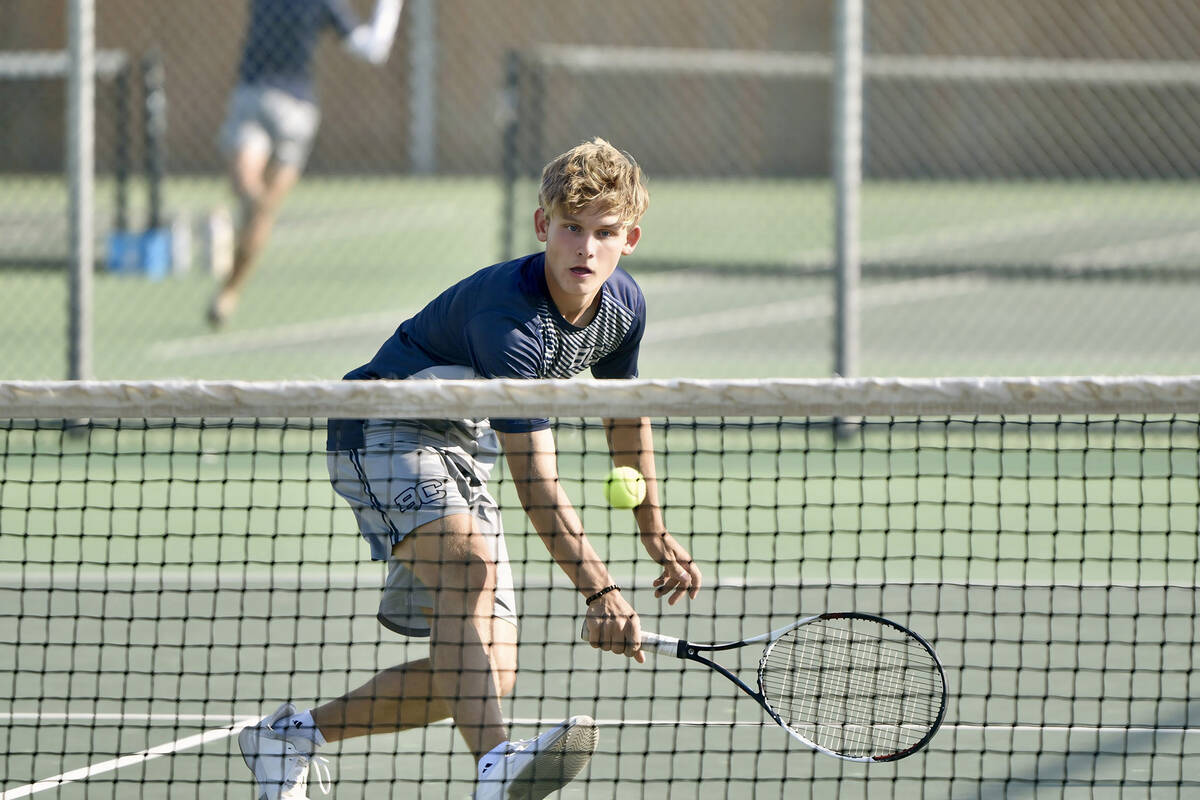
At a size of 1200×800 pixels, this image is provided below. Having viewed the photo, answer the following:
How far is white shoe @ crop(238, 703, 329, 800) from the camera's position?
303 cm

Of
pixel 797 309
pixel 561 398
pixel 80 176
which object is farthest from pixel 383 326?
pixel 561 398

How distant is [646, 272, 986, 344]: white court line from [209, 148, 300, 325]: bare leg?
7.16 feet

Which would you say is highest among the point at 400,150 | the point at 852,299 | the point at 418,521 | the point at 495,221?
the point at 400,150

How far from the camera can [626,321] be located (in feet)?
10.7

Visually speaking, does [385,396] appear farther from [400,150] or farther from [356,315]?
[400,150]

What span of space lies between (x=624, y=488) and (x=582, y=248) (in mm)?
449

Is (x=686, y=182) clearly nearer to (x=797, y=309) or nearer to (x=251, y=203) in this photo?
(x=797, y=309)

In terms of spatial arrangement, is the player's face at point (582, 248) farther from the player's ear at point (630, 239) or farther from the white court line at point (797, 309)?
the white court line at point (797, 309)

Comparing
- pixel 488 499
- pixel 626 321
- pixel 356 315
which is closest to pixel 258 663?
pixel 488 499

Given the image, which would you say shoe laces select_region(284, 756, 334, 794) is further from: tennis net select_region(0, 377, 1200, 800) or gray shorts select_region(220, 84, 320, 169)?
gray shorts select_region(220, 84, 320, 169)

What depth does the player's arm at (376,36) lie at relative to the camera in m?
7.43

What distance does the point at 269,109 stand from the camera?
8.26m

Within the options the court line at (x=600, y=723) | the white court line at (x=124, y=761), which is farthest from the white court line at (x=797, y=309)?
the white court line at (x=124, y=761)

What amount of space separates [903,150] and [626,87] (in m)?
3.35
